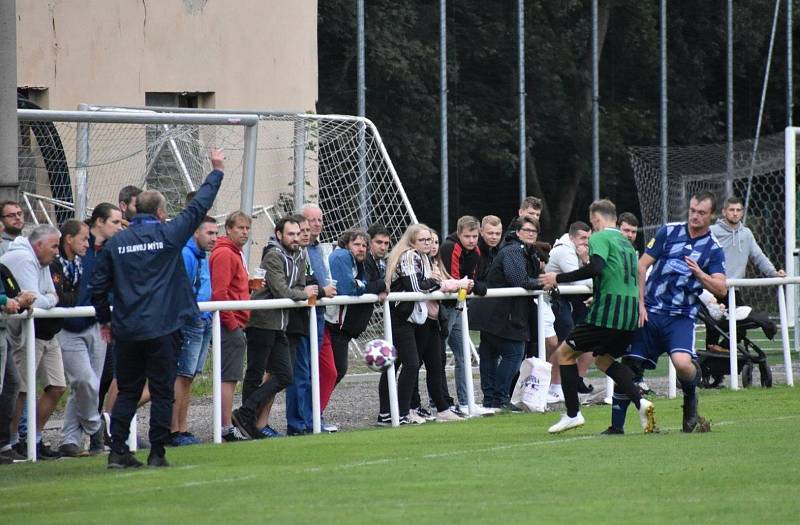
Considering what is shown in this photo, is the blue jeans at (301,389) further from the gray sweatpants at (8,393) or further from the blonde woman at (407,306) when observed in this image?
the gray sweatpants at (8,393)

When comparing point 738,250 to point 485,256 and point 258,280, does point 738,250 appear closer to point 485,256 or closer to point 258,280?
point 485,256

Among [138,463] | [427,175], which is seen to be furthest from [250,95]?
[138,463]

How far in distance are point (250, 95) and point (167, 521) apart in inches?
691

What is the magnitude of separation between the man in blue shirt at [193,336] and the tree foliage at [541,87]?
63.8 ft

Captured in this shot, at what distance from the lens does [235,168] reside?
812 inches

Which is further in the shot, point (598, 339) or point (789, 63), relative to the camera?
point (789, 63)

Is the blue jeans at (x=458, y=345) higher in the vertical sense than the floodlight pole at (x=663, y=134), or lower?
lower

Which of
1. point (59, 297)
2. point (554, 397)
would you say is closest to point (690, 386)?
point (554, 397)

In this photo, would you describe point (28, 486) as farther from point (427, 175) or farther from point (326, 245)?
point (427, 175)

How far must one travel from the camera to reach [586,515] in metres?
8.52

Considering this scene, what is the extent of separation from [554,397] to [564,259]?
4.45 ft

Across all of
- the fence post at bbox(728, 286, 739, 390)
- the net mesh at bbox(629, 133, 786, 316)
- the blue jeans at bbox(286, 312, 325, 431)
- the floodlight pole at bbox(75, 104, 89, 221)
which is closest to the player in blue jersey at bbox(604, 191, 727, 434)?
the blue jeans at bbox(286, 312, 325, 431)

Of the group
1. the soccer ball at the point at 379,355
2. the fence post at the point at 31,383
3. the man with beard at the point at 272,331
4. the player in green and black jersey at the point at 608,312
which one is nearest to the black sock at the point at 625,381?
the player in green and black jersey at the point at 608,312

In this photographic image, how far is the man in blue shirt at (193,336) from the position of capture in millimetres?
13016
